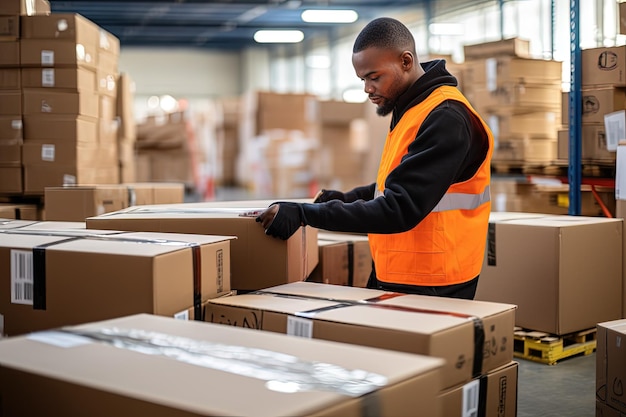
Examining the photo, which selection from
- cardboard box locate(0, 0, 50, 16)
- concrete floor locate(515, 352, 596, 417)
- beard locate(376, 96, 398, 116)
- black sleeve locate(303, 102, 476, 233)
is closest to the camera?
black sleeve locate(303, 102, 476, 233)

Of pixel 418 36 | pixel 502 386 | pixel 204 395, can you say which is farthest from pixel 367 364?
pixel 418 36

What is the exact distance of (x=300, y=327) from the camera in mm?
2189

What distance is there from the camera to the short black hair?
2873 mm

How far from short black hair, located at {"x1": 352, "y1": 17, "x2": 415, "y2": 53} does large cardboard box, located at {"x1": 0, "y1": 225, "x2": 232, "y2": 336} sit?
3.11ft

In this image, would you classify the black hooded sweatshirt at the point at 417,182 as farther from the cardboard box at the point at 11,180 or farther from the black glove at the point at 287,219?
the cardboard box at the point at 11,180

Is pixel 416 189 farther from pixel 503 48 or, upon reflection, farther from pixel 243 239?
pixel 503 48

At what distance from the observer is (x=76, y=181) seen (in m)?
5.52

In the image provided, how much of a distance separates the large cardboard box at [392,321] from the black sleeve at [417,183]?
0.85 ft

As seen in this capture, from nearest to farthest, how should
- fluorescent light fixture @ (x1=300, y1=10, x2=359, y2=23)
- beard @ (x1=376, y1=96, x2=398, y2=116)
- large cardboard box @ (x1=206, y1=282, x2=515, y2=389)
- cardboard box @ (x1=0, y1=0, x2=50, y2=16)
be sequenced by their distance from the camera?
1. large cardboard box @ (x1=206, y1=282, x2=515, y2=389)
2. beard @ (x1=376, y1=96, x2=398, y2=116)
3. cardboard box @ (x1=0, y1=0, x2=50, y2=16)
4. fluorescent light fixture @ (x1=300, y1=10, x2=359, y2=23)

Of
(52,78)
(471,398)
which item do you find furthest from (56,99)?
(471,398)

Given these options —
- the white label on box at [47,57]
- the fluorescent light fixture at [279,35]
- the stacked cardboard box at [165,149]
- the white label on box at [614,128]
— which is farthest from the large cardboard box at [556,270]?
the fluorescent light fixture at [279,35]

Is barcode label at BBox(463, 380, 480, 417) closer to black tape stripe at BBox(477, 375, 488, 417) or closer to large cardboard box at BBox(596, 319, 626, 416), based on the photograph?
black tape stripe at BBox(477, 375, 488, 417)

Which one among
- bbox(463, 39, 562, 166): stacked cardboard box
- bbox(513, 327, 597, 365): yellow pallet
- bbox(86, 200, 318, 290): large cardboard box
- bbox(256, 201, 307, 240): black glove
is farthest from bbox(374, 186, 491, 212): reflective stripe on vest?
bbox(463, 39, 562, 166): stacked cardboard box

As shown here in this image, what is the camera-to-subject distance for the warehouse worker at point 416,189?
2648mm
